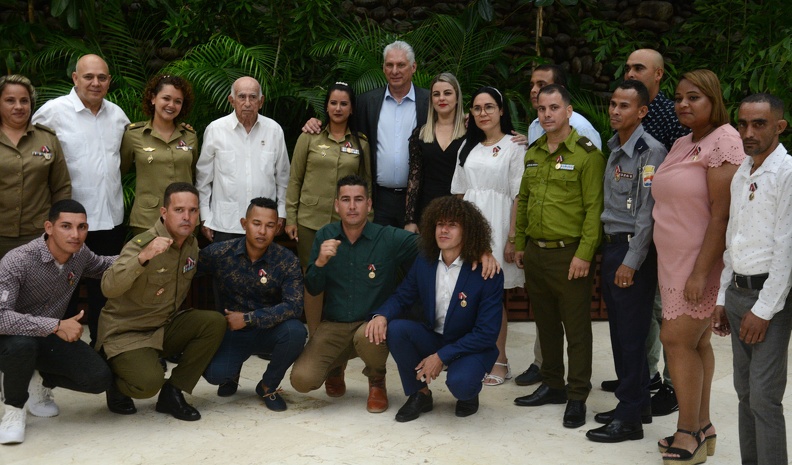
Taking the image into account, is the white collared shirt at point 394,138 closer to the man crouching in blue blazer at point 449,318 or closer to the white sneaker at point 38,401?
the man crouching in blue blazer at point 449,318

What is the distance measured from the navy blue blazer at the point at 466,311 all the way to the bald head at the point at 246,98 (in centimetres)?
120

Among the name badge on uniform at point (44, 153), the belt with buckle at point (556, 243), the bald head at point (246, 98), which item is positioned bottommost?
the belt with buckle at point (556, 243)

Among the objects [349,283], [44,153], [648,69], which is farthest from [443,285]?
[44,153]

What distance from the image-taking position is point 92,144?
4.11 metres

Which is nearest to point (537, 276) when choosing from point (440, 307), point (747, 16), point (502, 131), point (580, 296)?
point (580, 296)

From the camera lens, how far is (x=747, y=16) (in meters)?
6.14

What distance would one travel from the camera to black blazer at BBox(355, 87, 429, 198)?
14.6 ft

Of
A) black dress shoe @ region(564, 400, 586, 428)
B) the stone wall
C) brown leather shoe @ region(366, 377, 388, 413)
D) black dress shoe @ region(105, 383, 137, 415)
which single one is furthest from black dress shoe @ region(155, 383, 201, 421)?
the stone wall

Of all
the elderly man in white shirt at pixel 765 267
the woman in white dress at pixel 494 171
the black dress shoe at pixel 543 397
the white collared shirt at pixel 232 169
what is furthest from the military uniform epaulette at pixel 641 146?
the white collared shirt at pixel 232 169

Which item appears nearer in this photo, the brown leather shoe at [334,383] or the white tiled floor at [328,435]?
the white tiled floor at [328,435]

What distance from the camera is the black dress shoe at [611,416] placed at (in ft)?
11.6

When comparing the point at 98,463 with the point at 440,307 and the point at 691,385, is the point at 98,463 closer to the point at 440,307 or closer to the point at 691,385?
the point at 440,307

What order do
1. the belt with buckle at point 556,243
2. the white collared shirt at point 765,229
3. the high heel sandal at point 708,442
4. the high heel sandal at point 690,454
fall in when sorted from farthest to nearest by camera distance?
the belt with buckle at point 556,243 → the high heel sandal at point 708,442 → the high heel sandal at point 690,454 → the white collared shirt at point 765,229

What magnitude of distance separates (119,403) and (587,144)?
7.19 feet
